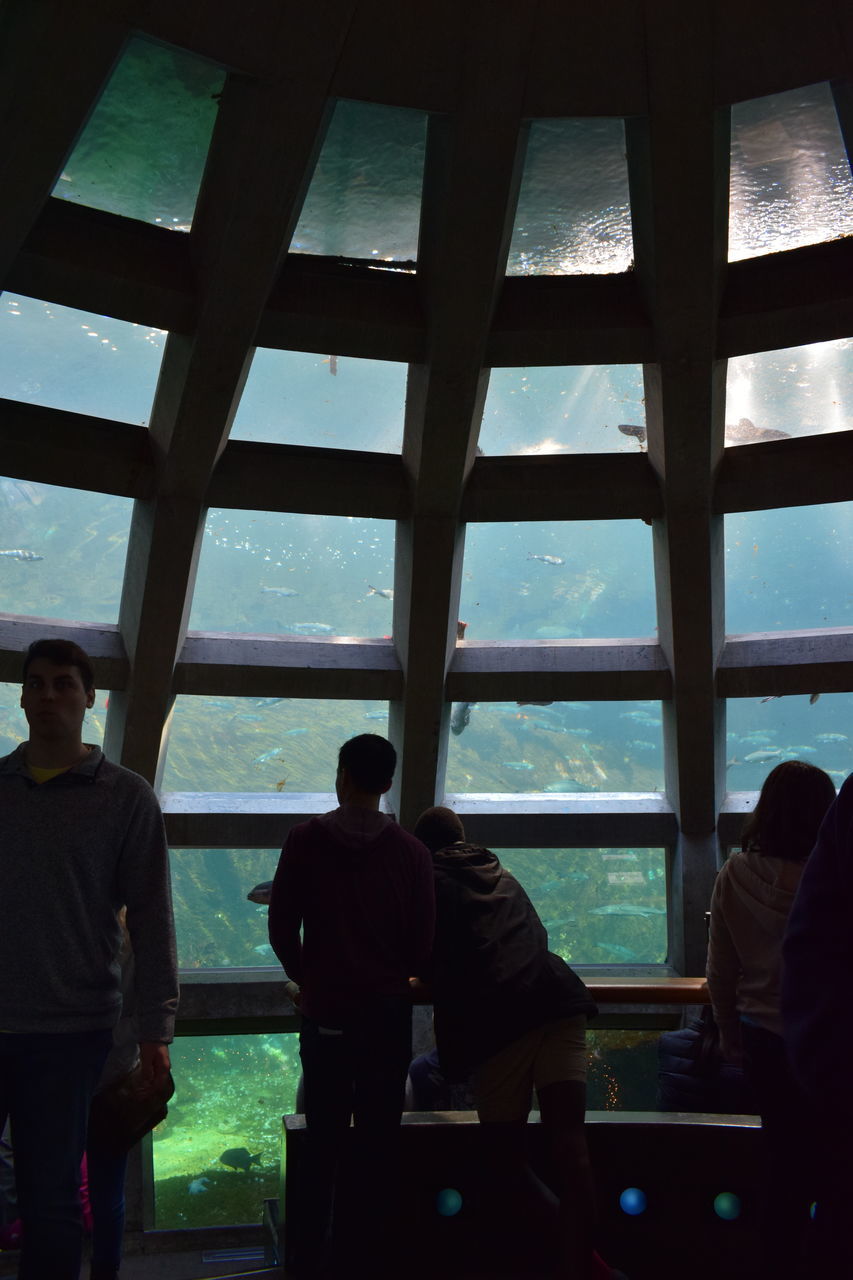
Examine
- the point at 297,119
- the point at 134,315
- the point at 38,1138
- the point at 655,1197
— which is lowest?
the point at 655,1197

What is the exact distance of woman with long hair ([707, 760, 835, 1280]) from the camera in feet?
7.91

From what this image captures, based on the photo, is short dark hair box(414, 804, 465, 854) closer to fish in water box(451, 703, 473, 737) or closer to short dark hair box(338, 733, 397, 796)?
short dark hair box(338, 733, 397, 796)

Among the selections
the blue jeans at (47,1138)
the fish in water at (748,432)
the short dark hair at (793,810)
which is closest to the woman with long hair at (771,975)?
the short dark hair at (793,810)

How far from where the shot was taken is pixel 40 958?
83.6 inches

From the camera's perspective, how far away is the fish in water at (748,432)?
7320 millimetres

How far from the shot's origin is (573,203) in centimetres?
592

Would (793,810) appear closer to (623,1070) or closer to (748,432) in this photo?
(748,432)

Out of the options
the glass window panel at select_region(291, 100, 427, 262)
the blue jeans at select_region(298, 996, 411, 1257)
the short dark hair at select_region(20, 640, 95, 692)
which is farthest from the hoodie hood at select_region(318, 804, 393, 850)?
the glass window panel at select_region(291, 100, 427, 262)

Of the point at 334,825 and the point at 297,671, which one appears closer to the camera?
the point at 334,825

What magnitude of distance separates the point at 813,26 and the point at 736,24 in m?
0.36

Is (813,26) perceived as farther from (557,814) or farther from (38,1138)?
(557,814)

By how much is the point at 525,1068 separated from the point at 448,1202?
0.57 meters

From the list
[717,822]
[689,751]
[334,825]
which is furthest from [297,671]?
[334,825]

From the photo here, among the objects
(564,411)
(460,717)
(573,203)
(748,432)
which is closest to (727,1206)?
(573,203)
